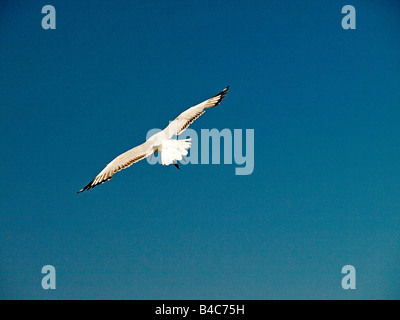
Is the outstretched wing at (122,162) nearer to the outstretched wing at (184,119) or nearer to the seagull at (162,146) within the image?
the seagull at (162,146)

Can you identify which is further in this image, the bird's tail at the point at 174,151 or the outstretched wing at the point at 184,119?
the outstretched wing at the point at 184,119

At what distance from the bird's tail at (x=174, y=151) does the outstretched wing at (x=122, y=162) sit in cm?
44

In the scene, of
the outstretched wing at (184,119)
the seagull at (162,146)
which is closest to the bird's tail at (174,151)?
the seagull at (162,146)

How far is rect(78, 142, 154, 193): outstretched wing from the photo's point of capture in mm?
7020

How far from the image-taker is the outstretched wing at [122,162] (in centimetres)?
702

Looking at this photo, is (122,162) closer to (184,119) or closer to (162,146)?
(162,146)

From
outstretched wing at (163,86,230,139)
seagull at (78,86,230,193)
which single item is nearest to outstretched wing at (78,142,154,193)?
seagull at (78,86,230,193)

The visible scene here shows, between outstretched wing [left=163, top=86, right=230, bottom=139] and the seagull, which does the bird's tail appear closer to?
the seagull
